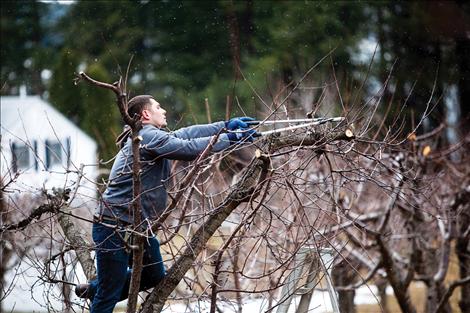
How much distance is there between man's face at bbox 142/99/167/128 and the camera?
5.88 m

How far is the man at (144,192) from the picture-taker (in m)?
5.64

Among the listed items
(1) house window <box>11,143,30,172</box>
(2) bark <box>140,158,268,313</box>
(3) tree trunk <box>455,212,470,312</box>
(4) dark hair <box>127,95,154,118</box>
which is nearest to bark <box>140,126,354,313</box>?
(2) bark <box>140,158,268,313</box>

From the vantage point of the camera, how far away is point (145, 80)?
2836cm

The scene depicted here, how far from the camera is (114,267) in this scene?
586 centimetres

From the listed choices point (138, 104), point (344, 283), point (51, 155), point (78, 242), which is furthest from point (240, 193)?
point (51, 155)

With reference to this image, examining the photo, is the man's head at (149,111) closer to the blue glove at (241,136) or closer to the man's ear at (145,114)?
the man's ear at (145,114)

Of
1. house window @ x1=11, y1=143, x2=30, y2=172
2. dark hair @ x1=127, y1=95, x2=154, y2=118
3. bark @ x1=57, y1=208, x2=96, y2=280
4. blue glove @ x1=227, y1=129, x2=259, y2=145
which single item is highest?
house window @ x1=11, y1=143, x2=30, y2=172

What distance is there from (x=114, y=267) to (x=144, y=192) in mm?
596

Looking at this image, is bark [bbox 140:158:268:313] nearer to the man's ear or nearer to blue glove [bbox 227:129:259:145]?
blue glove [bbox 227:129:259:145]

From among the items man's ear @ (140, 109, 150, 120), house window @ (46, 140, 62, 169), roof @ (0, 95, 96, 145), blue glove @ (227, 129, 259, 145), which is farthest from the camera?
roof @ (0, 95, 96, 145)

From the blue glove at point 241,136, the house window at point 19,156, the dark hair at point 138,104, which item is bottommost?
the blue glove at point 241,136

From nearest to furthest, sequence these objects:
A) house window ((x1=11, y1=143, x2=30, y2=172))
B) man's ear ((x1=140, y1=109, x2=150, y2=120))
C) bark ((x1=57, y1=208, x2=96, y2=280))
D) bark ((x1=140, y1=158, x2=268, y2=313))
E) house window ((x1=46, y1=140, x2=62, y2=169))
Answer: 1. bark ((x1=140, y1=158, x2=268, y2=313))
2. man's ear ((x1=140, y1=109, x2=150, y2=120))
3. bark ((x1=57, y1=208, x2=96, y2=280))
4. house window ((x1=11, y1=143, x2=30, y2=172))
5. house window ((x1=46, y1=140, x2=62, y2=169))

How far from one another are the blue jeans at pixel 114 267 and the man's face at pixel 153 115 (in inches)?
25.7

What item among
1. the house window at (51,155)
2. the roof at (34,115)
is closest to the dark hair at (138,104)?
the house window at (51,155)
